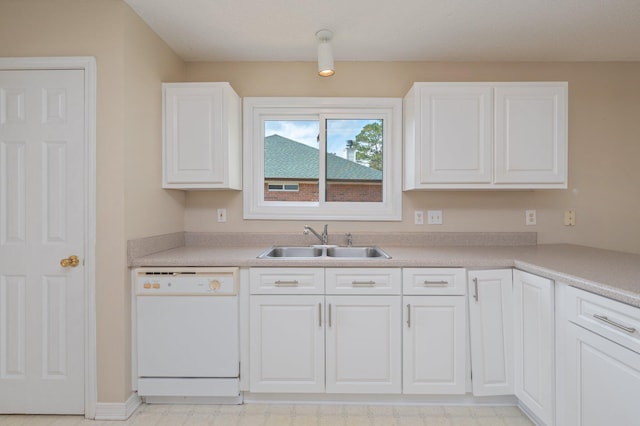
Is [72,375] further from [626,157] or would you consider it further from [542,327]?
[626,157]

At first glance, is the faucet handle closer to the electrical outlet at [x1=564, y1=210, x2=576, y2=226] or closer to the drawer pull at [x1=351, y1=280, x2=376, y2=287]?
the drawer pull at [x1=351, y1=280, x2=376, y2=287]

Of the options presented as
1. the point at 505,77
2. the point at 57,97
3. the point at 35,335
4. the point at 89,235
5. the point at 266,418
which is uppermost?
the point at 505,77

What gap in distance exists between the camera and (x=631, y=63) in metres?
2.56

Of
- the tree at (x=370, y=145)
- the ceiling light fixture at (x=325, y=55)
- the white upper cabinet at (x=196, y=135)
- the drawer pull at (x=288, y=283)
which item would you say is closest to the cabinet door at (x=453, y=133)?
the tree at (x=370, y=145)

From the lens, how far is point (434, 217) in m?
2.60

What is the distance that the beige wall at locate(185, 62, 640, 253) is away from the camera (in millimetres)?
2559

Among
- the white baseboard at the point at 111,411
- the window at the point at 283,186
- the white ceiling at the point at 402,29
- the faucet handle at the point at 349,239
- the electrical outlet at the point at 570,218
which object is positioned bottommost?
the white baseboard at the point at 111,411

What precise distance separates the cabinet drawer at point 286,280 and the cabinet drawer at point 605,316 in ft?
4.12

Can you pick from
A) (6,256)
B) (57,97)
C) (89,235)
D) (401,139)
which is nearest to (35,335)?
(6,256)

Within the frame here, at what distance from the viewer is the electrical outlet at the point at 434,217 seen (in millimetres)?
2596

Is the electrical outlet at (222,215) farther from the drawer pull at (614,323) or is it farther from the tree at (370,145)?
the drawer pull at (614,323)

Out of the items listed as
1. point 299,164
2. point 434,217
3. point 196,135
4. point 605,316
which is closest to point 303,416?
point 605,316

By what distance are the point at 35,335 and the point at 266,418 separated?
142 centimetres

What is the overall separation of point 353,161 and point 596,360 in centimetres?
194
